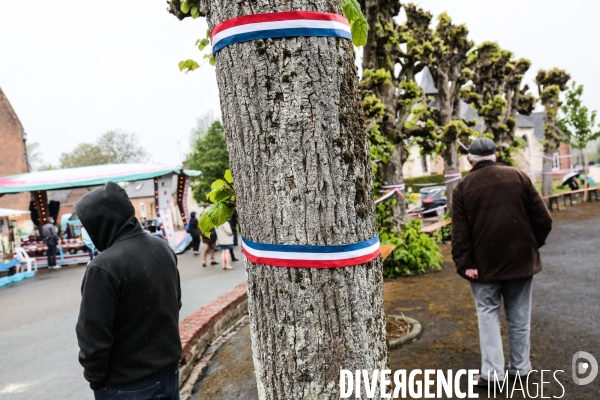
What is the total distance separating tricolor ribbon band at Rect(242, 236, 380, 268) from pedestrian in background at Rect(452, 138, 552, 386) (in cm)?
269

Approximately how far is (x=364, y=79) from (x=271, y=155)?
8.30m

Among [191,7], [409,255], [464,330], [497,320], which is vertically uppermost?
[191,7]

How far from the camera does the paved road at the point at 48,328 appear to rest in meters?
5.47

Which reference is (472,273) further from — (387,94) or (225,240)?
(225,240)

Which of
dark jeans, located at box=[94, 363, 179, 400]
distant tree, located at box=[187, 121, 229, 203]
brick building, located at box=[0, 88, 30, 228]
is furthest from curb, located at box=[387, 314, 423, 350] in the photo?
brick building, located at box=[0, 88, 30, 228]

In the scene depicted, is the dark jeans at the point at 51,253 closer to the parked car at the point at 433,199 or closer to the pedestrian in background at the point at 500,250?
the parked car at the point at 433,199

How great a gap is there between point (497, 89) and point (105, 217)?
62.7ft

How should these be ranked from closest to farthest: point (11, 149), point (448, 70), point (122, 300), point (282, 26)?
point (282, 26)
point (122, 300)
point (448, 70)
point (11, 149)

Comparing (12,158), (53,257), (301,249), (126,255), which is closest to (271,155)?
(301,249)

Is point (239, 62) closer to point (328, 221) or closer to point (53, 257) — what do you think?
point (328, 221)

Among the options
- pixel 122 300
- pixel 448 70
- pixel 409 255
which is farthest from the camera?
pixel 448 70

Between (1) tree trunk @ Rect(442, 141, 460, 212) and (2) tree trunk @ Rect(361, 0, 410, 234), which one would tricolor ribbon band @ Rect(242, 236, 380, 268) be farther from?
(1) tree trunk @ Rect(442, 141, 460, 212)

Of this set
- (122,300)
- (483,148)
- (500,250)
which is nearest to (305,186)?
(122,300)

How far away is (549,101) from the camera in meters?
22.6
